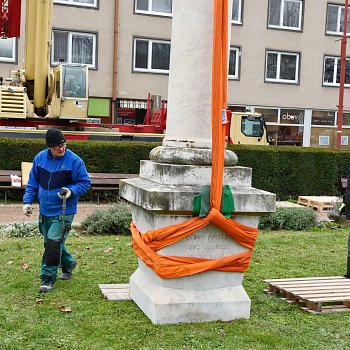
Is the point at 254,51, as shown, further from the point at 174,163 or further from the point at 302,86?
the point at 174,163

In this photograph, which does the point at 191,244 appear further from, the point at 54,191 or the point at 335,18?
the point at 335,18

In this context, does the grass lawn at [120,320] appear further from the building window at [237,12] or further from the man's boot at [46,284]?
the building window at [237,12]

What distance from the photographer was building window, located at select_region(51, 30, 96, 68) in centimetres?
2844

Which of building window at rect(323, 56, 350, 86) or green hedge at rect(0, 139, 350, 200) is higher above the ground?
building window at rect(323, 56, 350, 86)

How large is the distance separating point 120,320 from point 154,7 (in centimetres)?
2562

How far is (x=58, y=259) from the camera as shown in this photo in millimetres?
6781

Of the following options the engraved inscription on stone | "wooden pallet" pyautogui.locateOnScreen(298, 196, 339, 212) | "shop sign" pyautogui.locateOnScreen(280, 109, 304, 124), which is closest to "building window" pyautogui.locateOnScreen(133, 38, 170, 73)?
"shop sign" pyautogui.locateOnScreen(280, 109, 304, 124)

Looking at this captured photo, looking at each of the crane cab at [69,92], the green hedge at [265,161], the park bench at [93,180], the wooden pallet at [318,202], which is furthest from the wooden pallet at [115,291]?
the crane cab at [69,92]

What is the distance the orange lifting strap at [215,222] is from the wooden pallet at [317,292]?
3.32ft

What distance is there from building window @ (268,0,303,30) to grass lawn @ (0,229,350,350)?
82.9ft

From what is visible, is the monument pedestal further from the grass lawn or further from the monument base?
the grass lawn

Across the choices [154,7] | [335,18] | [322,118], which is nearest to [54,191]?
[154,7]

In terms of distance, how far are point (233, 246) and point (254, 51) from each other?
26639 millimetres

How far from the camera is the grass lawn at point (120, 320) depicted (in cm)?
523
